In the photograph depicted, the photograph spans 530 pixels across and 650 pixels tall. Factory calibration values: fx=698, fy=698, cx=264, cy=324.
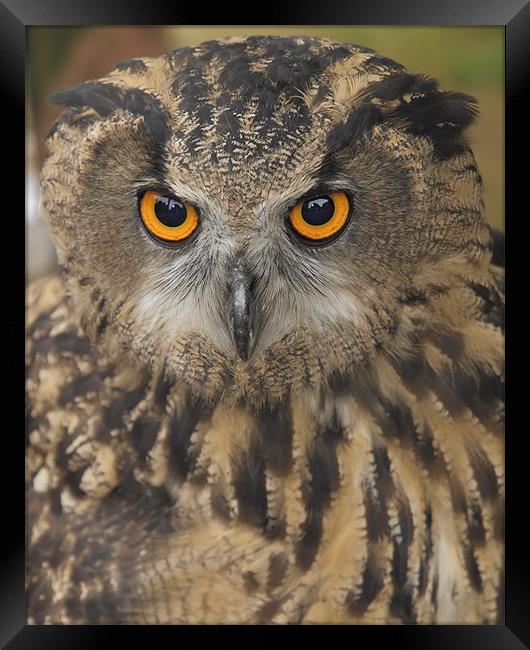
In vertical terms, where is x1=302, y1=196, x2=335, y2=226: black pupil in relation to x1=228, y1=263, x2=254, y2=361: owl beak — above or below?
above

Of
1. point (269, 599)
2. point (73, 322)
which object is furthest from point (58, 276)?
point (269, 599)

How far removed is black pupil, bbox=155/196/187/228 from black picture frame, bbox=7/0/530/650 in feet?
1.06

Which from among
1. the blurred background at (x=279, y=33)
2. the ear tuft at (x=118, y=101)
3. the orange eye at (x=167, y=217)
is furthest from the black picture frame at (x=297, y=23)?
the orange eye at (x=167, y=217)

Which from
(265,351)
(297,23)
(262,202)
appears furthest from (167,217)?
(297,23)

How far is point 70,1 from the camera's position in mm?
1317

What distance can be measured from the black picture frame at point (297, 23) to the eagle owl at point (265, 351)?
32mm

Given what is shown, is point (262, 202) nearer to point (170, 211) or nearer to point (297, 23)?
point (170, 211)

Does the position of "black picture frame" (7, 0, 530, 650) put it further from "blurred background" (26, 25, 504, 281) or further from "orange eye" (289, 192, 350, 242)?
"orange eye" (289, 192, 350, 242)

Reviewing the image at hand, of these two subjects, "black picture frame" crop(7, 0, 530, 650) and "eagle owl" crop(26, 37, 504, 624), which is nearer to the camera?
"eagle owl" crop(26, 37, 504, 624)

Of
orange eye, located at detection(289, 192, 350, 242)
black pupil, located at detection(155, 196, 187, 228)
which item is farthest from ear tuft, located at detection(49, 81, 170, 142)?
orange eye, located at detection(289, 192, 350, 242)

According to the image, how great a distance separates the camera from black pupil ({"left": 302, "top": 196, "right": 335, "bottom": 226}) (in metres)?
1.21

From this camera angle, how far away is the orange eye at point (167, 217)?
1.22 m

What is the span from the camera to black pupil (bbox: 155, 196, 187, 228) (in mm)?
1222

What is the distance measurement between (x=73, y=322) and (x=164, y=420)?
0.95 feet
